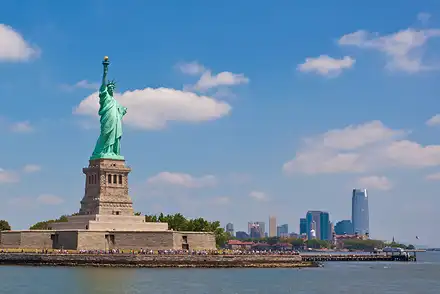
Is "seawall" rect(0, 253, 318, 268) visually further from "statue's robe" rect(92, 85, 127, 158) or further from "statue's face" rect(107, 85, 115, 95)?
"statue's face" rect(107, 85, 115, 95)

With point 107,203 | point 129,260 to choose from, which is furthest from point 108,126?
point 129,260

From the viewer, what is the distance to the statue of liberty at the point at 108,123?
94.0m

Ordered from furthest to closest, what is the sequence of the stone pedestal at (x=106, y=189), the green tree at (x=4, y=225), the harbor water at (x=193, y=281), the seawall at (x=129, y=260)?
the green tree at (x=4, y=225), the stone pedestal at (x=106, y=189), the seawall at (x=129, y=260), the harbor water at (x=193, y=281)

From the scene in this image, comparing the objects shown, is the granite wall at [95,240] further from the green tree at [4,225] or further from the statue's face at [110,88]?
the green tree at [4,225]

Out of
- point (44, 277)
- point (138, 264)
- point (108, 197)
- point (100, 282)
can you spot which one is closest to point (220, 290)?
point (100, 282)

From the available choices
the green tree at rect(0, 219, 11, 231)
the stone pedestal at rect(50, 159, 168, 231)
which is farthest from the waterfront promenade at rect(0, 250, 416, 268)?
the green tree at rect(0, 219, 11, 231)

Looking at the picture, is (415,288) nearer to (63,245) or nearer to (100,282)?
(100,282)

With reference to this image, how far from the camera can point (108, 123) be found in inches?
3718

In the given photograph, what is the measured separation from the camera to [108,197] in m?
91.2

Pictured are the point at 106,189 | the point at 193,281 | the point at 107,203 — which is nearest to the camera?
the point at 193,281

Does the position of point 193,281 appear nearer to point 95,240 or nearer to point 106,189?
point 95,240

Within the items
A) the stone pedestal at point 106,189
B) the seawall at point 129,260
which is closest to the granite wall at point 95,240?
the seawall at point 129,260

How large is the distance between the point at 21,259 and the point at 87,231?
7620mm

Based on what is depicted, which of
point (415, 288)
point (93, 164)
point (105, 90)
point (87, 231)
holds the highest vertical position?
point (105, 90)
